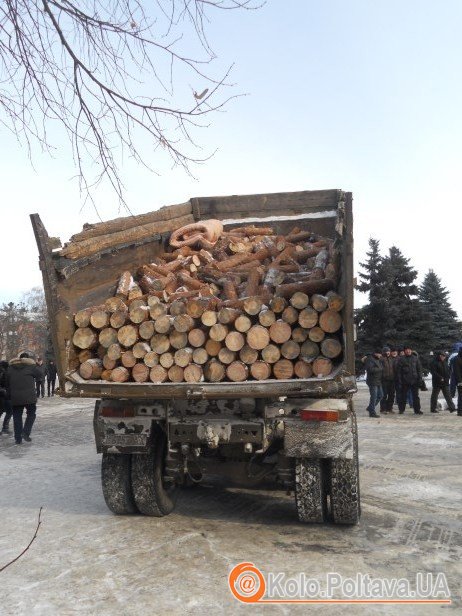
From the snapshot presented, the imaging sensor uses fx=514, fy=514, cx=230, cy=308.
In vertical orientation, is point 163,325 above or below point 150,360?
above

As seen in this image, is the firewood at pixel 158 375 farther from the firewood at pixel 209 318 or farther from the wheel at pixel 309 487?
the wheel at pixel 309 487

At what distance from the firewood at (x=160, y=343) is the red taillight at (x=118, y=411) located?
0.62m

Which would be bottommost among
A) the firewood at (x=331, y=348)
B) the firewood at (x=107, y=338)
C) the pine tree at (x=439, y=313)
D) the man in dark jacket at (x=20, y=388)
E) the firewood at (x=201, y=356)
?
the man in dark jacket at (x=20, y=388)

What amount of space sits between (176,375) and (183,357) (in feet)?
0.53

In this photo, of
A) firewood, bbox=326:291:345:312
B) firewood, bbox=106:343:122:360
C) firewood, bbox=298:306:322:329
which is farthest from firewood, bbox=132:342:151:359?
firewood, bbox=326:291:345:312

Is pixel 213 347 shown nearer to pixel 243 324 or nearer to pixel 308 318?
pixel 243 324

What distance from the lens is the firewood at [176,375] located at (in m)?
4.26

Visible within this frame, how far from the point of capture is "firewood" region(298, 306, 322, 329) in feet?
13.5

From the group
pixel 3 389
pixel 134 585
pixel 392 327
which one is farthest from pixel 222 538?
pixel 392 327

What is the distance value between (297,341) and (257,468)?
1345 millimetres

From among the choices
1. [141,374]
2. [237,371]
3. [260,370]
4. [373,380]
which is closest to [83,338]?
[141,374]

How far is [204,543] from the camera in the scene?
4090mm

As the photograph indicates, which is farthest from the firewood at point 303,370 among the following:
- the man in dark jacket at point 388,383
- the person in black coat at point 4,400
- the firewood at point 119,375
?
the man in dark jacket at point 388,383

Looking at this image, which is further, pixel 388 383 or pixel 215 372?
pixel 388 383
